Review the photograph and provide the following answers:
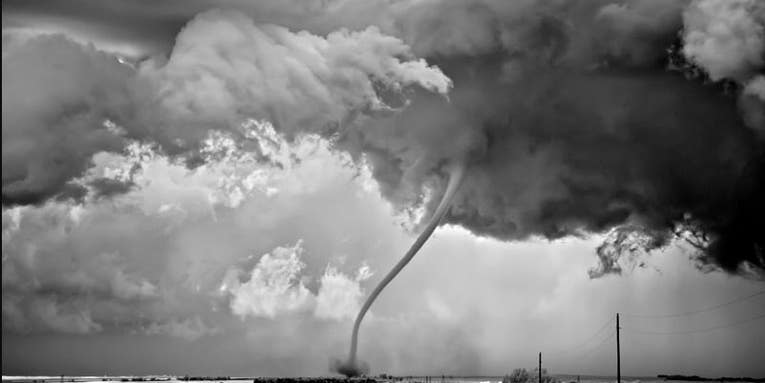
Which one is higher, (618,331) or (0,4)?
(0,4)

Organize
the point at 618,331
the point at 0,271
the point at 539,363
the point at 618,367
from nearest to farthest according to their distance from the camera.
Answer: the point at 0,271, the point at 618,367, the point at 618,331, the point at 539,363

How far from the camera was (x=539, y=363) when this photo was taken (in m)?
178

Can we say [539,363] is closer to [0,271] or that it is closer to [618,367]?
[618,367]

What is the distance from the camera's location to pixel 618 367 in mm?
134750

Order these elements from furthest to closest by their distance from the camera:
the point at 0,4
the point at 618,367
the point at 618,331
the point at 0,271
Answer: the point at 618,331 → the point at 618,367 → the point at 0,4 → the point at 0,271

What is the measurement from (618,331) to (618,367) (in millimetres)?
10513

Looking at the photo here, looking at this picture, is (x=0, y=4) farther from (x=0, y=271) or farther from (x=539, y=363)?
(x=539, y=363)

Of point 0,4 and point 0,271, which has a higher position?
point 0,4

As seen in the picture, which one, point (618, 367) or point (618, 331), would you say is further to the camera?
point (618, 331)

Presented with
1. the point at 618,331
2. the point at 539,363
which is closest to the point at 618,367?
the point at 618,331

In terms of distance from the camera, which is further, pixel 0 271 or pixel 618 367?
pixel 618 367

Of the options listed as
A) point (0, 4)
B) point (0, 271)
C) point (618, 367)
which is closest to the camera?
Answer: point (0, 271)

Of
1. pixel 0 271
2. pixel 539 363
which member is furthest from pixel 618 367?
pixel 0 271

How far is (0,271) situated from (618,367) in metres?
115
